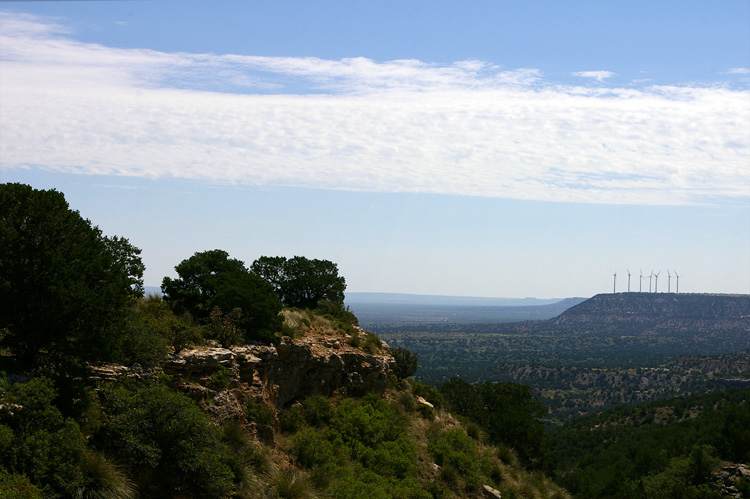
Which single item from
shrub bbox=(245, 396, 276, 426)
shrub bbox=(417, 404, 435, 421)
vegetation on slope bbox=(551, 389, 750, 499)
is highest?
shrub bbox=(245, 396, 276, 426)

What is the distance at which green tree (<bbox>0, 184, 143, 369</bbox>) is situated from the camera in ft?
44.4

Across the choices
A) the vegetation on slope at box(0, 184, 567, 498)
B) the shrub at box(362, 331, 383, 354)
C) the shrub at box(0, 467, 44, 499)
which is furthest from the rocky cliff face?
the shrub at box(0, 467, 44, 499)

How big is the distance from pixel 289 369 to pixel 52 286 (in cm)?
1084

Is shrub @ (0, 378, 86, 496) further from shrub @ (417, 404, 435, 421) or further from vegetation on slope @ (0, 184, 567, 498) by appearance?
shrub @ (417, 404, 435, 421)

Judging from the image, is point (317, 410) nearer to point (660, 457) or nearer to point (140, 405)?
point (140, 405)

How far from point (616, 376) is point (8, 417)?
465ft

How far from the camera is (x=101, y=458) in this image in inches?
515

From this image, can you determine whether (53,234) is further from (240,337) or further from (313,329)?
(313,329)

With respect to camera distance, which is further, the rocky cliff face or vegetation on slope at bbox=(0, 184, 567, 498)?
the rocky cliff face

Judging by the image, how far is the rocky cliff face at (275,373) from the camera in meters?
17.8

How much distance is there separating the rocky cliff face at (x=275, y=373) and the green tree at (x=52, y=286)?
3.02 metres

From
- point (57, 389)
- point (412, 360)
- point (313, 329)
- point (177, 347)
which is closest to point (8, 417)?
point (57, 389)

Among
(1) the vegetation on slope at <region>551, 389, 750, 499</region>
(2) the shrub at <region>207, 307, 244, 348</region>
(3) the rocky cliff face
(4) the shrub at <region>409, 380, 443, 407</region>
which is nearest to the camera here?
(3) the rocky cliff face

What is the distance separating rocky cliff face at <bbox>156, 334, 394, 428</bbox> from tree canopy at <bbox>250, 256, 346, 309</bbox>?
4.80 meters
